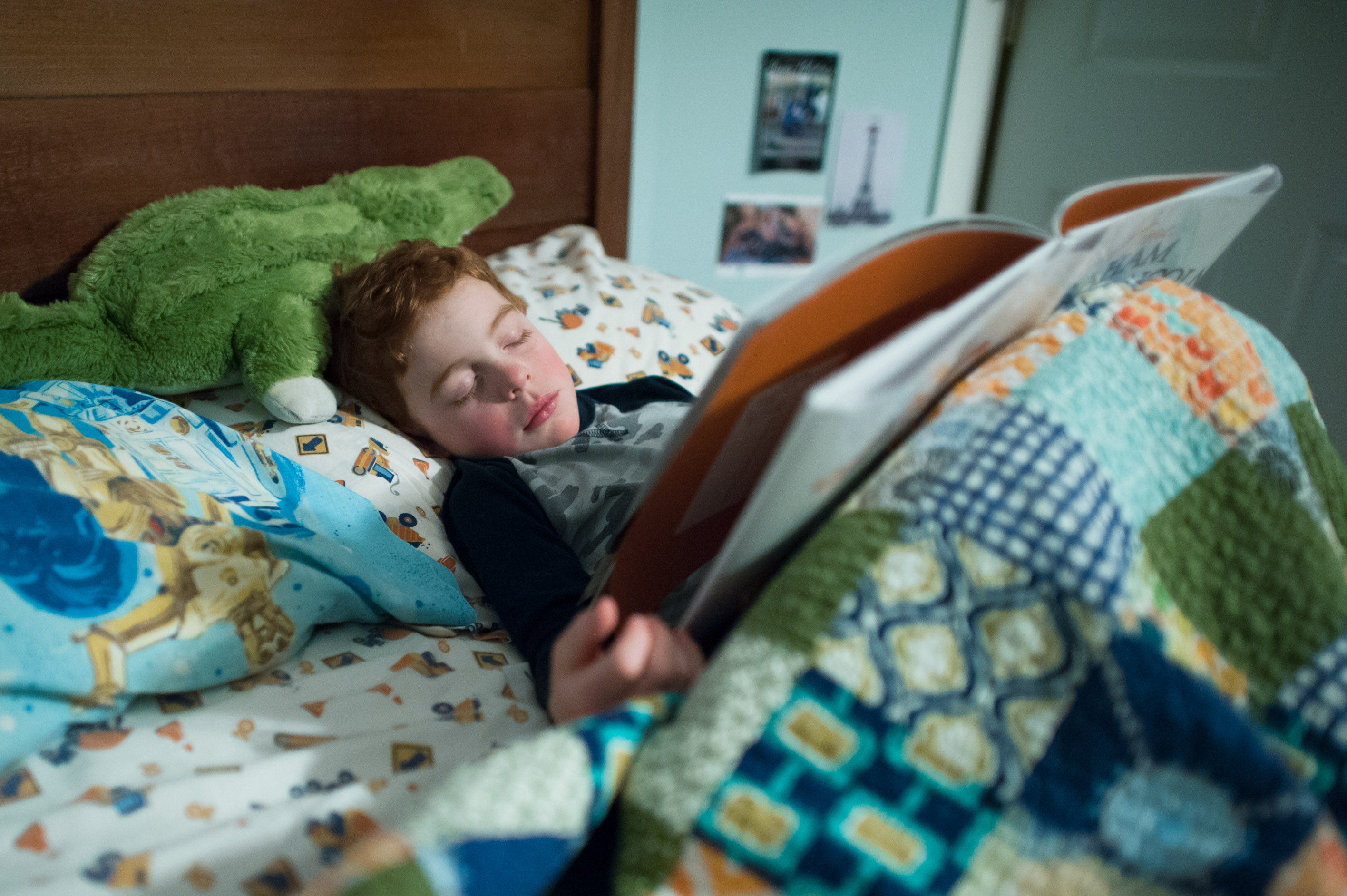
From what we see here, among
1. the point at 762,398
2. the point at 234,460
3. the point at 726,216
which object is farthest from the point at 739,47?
the point at 762,398

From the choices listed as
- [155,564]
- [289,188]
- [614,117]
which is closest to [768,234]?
[614,117]

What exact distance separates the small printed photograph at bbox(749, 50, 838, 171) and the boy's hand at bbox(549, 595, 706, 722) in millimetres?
1563

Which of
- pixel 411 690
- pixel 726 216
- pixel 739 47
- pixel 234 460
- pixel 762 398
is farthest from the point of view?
pixel 726 216

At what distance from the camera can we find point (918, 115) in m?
1.98

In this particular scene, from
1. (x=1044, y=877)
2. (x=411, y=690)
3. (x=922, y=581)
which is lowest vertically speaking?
(x=411, y=690)

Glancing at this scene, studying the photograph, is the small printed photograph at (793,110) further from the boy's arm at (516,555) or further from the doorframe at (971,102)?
the boy's arm at (516,555)

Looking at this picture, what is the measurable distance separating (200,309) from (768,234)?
52.3 inches

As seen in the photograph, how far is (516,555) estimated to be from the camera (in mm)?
757

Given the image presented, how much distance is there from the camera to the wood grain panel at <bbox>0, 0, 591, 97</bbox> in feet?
2.91

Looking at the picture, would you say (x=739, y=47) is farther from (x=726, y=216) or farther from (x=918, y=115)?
(x=918, y=115)

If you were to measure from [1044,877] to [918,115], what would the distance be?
195 centimetres

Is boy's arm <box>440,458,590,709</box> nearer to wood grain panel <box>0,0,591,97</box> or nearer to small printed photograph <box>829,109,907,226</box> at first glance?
wood grain panel <box>0,0,591,97</box>

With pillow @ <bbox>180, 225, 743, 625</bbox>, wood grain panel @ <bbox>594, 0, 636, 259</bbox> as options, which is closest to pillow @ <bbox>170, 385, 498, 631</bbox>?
pillow @ <bbox>180, 225, 743, 625</bbox>

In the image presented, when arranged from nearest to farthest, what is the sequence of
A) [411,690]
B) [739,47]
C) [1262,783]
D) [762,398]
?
[1262,783] → [762,398] → [411,690] → [739,47]
